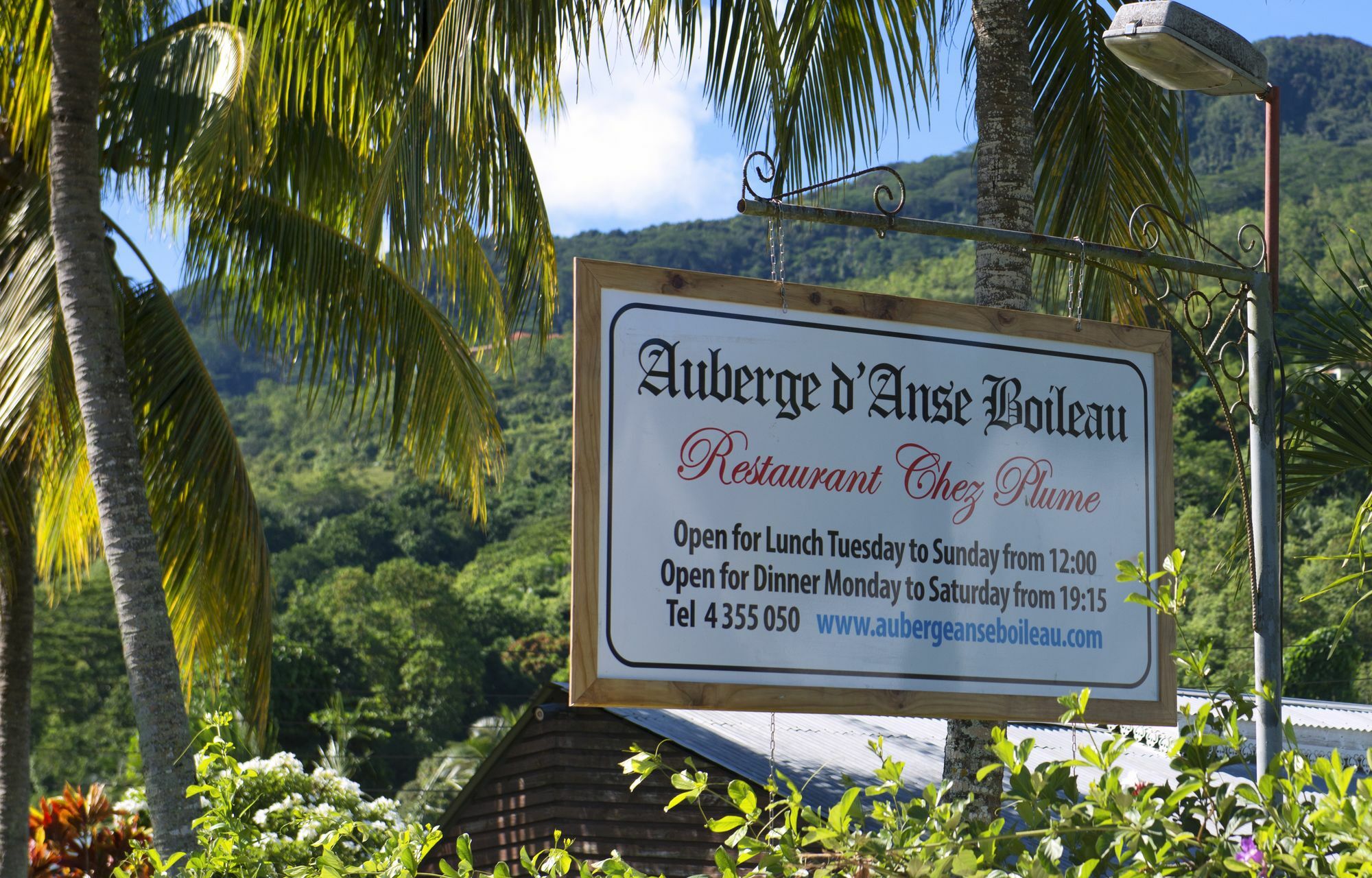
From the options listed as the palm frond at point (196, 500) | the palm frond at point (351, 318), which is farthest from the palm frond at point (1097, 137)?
the palm frond at point (196, 500)

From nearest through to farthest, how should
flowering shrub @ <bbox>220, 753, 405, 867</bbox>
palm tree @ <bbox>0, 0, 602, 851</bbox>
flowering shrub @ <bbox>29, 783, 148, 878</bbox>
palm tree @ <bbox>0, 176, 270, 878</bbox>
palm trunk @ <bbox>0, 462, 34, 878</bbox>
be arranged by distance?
palm tree @ <bbox>0, 0, 602, 851</bbox>
palm tree @ <bbox>0, 176, 270, 878</bbox>
palm trunk @ <bbox>0, 462, 34, 878</bbox>
flowering shrub @ <bbox>220, 753, 405, 867</bbox>
flowering shrub @ <bbox>29, 783, 148, 878</bbox>

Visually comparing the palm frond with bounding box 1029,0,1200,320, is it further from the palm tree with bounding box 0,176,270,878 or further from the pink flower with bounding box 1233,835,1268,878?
the palm tree with bounding box 0,176,270,878

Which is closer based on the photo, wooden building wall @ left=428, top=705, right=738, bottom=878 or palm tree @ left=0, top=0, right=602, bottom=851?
palm tree @ left=0, top=0, right=602, bottom=851

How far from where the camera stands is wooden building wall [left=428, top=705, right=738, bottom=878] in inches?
→ 437

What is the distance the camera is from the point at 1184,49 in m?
3.85

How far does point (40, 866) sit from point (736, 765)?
6.74 m

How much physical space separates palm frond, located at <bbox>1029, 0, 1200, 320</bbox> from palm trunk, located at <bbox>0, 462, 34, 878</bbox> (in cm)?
747

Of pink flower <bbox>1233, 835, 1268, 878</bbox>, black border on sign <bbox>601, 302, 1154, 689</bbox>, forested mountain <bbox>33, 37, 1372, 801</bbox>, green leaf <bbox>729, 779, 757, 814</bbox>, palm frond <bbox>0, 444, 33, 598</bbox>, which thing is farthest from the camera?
forested mountain <bbox>33, 37, 1372, 801</bbox>

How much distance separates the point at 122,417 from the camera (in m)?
8.12

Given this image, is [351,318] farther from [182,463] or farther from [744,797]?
[744,797]

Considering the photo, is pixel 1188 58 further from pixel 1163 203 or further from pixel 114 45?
pixel 114 45

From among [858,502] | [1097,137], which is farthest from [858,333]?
[1097,137]

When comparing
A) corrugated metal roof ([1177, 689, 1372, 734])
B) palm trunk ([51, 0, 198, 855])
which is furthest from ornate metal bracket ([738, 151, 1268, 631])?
corrugated metal roof ([1177, 689, 1372, 734])

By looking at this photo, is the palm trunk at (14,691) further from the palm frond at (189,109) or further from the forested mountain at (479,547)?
the forested mountain at (479,547)
